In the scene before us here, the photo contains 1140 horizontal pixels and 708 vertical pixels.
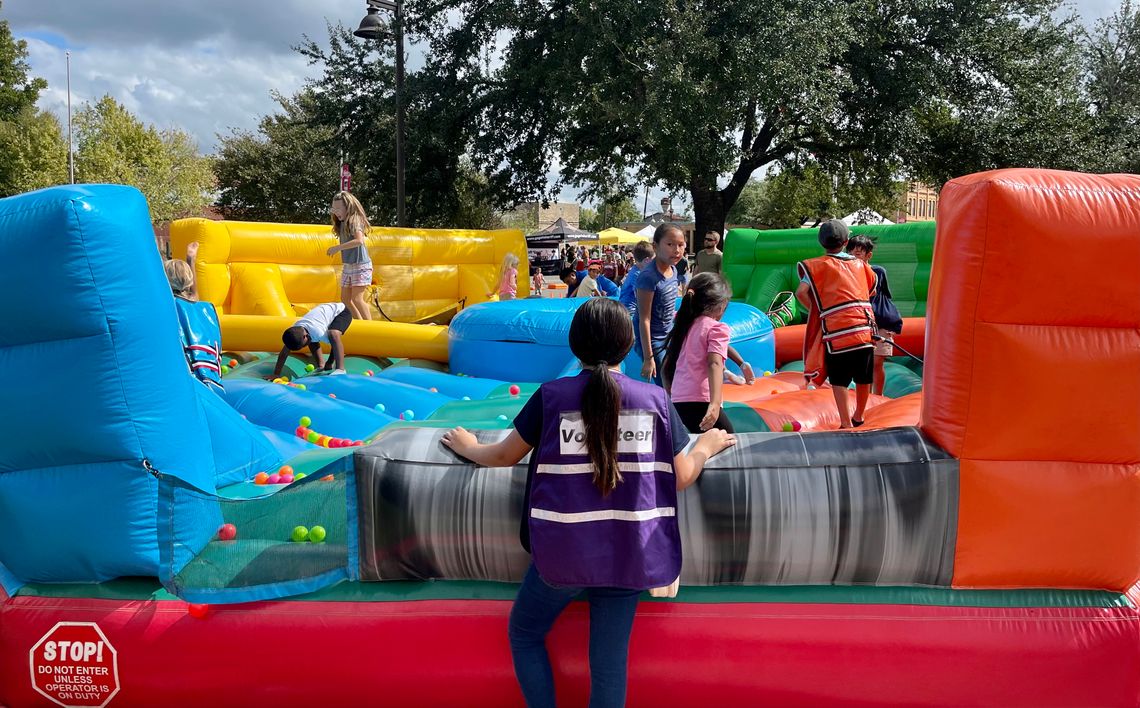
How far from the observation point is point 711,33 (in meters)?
13.7

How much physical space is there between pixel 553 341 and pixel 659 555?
4543 millimetres

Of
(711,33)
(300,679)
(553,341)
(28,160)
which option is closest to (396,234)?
(553,341)

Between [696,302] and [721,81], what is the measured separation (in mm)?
10600

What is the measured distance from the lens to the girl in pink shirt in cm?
388

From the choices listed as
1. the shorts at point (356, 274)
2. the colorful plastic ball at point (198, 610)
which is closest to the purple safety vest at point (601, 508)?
the colorful plastic ball at point (198, 610)

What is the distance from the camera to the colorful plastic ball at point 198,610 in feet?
9.04

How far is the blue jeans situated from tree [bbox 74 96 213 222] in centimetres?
3717

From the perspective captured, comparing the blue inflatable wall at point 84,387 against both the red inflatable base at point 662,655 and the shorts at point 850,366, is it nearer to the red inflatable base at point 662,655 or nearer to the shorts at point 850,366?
the red inflatable base at point 662,655

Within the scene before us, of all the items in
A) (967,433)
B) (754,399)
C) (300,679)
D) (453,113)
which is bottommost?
(300,679)

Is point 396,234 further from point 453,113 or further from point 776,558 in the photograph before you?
point 776,558

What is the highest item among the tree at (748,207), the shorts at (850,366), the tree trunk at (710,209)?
the tree at (748,207)

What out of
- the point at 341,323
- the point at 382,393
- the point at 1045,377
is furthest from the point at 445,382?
the point at 1045,377

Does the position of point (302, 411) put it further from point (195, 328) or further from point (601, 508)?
point (601, 508)

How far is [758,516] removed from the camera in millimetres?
2658
